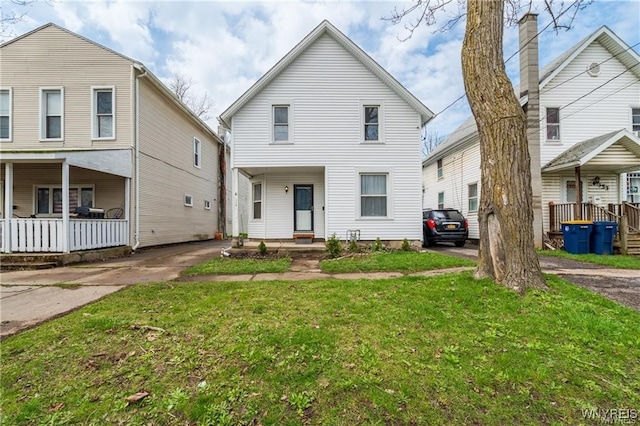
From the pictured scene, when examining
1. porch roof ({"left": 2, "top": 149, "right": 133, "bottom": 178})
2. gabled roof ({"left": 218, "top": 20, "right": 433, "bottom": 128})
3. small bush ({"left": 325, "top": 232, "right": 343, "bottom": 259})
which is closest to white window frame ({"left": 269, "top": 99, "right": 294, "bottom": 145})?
gabled roof ({"left": 218, "top": 20, "right": 433, "bottom": 128})

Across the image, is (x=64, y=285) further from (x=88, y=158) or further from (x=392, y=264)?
(x=392, y=264)

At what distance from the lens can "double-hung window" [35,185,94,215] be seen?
1146 cm

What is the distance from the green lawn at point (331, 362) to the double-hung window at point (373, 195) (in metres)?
6.77

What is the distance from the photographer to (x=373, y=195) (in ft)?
36.0

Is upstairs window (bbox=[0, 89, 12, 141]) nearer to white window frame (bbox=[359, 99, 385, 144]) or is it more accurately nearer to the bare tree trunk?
white window frame (bbox=[359, 99, 385, 144])

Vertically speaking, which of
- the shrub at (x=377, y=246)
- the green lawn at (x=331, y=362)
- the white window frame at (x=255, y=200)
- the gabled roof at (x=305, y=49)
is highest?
the gabled roof at (x=305, y=49)

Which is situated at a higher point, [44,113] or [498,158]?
[44,113]

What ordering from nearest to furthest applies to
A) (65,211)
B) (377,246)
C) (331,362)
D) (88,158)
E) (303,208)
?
(331,362)
(65,211)
(88,158)
(377,246)
(303,208)

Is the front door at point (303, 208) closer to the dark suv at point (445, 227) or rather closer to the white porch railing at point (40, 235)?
the dark suv at point (445, 227)

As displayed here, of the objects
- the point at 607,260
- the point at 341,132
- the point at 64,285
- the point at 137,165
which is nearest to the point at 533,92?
the point at 607,260

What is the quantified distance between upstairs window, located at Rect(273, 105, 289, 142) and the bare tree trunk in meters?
6.99

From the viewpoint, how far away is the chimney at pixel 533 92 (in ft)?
34.4

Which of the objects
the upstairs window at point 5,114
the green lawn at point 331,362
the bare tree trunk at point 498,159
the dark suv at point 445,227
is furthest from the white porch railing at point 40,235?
the dark suv at point 445,227

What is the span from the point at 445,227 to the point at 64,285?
1214 cm
